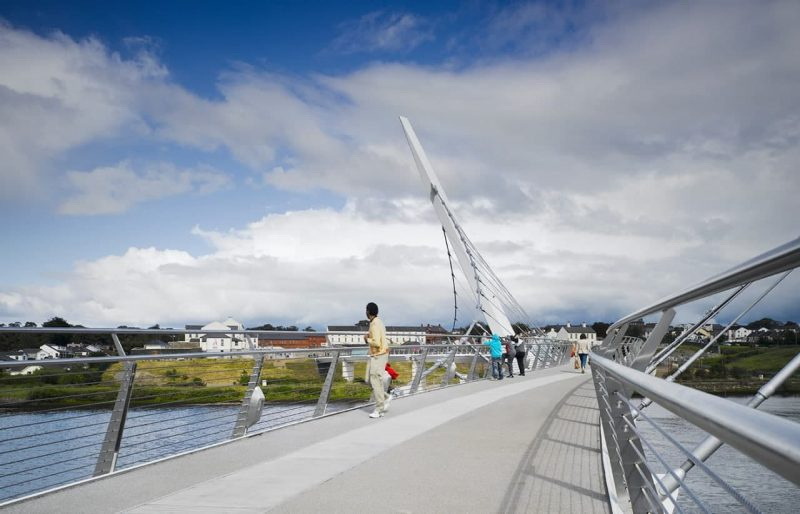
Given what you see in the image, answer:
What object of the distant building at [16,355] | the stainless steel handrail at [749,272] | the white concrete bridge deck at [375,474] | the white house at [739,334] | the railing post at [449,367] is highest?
the stainless steel handrail at [749,272]

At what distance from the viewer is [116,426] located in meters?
6.64

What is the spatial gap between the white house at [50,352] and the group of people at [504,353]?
17.1 metres

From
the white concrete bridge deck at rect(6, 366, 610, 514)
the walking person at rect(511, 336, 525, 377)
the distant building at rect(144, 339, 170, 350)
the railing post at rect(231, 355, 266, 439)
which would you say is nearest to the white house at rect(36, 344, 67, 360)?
the white concrete bridge deck at rect(6, 366, 610, 514)

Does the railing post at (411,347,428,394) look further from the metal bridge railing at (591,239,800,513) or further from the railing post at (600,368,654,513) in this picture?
the railing post at (600,368,654,513)

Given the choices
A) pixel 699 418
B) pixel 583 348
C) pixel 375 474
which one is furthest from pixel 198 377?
pixel 583 348

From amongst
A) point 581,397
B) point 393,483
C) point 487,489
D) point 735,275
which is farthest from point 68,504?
point 581,397

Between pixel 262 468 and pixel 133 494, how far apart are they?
4.61 ft

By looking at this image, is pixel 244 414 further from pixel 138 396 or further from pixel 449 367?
pixel 449 367

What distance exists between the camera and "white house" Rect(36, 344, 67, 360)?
5.82 metres

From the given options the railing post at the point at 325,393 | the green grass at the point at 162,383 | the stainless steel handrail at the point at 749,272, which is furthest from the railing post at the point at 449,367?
the stainless steel handrail at the point at 749,272

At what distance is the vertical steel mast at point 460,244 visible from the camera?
4083 centimetres

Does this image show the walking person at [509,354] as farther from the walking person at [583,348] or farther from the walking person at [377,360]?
the walking person at [377,360]

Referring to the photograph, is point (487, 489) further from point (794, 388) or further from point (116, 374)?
point (116, 374)

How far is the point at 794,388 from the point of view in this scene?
12.9 ft
